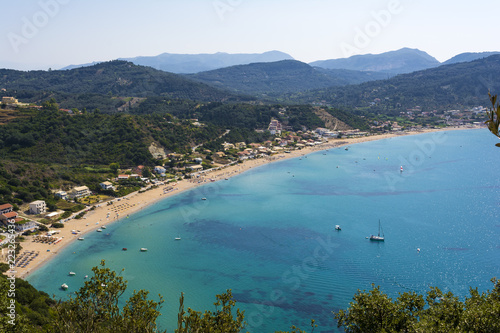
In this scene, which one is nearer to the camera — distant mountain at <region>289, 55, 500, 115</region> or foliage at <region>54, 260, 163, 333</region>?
foliage at <region>54, 260, 163, 333</region>

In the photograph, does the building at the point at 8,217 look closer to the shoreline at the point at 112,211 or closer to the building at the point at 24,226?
the building at the point at 24,226

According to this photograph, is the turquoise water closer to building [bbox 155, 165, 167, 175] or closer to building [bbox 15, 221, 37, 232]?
building [bbox 15, 221, 37, 232]

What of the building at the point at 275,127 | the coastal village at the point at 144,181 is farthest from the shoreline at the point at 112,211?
the building at the point at 275,127

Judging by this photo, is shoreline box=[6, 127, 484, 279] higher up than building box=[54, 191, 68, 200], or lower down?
lower down

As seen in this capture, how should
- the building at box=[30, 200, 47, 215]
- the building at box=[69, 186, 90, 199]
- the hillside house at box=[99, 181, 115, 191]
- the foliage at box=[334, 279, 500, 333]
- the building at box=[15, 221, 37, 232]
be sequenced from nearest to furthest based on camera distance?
the foliage at box=[334, 279, 500, 333], the building at box=[15, 221, 37, 232], the building at box=[30, 200, 47, 215], the building at box=[69, 186, 90, 199], the hillside house at box=[99, 181, 115, 191]

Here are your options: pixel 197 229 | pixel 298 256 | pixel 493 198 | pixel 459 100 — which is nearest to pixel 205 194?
pixel 197 229

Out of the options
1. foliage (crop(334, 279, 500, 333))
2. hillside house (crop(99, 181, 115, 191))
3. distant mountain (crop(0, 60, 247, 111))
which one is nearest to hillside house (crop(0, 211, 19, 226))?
hillside house (crop(99, 181, 115, 191))
